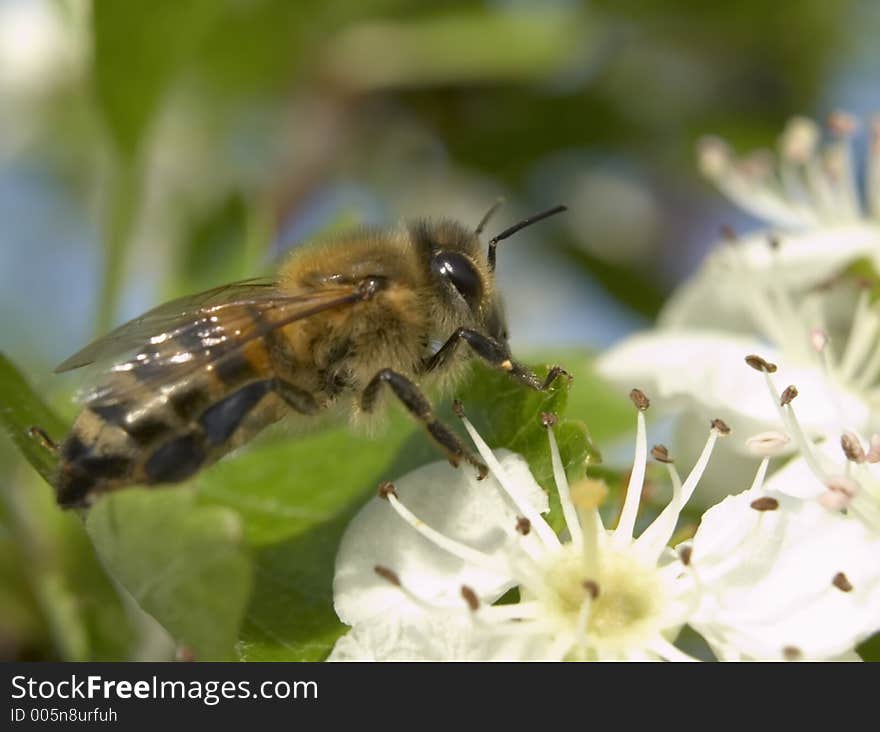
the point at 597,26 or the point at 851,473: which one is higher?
the point at 597,26

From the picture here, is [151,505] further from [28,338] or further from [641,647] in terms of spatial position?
[28,338]

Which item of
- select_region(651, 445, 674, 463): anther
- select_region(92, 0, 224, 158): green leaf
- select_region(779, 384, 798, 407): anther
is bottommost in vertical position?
select_region(651, 445, 674, 463): anther

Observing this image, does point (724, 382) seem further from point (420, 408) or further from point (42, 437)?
point (42, 437)

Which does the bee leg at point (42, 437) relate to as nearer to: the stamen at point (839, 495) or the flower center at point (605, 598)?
the flower center at point (605, 598)

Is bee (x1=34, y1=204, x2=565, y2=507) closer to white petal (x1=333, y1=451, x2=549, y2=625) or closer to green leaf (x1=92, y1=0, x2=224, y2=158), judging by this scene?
white petal (x1=333, y1=451, x2=549, y2=625)

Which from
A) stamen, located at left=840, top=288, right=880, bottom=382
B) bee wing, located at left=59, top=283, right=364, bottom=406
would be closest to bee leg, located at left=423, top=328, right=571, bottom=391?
bee wing, located at left=59, top=283, right=364, bottom=406
